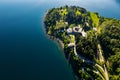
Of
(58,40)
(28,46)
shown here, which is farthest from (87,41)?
(28,46)

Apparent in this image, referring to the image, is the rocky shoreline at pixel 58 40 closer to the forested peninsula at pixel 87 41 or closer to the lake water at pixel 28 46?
the forested peninsula at pixel 87 41

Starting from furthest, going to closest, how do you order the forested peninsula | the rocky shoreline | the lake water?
the rocky shoreline < the forested peninsula < the lake water

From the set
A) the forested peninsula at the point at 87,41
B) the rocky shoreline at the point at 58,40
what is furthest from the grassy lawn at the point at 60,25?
the rocky shoreline at the point at 58,40

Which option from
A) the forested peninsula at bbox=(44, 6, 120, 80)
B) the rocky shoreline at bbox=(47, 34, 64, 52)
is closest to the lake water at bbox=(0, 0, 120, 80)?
the rocky shoreline at bbox=(47, 34, 64, 52)

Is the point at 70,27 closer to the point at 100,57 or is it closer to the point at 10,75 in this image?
the point at 100,57

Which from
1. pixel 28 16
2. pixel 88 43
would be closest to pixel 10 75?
pixel 88 43

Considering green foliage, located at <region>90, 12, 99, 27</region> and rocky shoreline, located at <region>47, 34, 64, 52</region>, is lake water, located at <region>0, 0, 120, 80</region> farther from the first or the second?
green foliage, located at <region>90, 12, 99, 27</region>

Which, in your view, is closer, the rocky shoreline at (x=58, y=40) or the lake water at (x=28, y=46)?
the lake water at (x=28, y=46)
